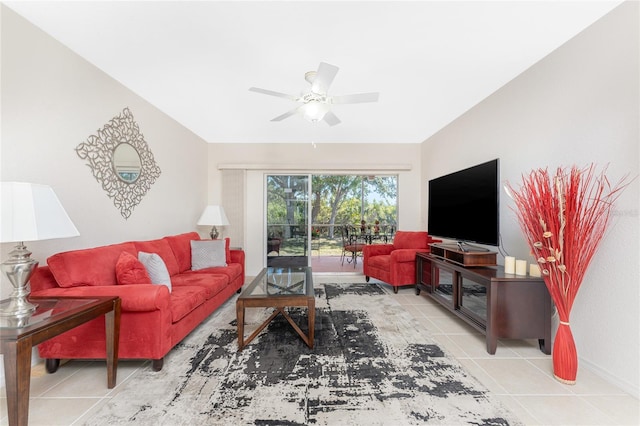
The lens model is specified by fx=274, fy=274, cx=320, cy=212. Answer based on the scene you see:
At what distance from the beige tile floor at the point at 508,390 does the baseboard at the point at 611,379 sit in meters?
0.03

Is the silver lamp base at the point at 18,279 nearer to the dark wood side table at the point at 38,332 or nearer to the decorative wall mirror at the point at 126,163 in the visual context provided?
the dark wood side table at the point at 38,332

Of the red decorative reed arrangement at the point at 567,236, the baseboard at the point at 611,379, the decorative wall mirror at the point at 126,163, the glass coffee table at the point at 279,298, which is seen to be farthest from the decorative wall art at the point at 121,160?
the baseboard at the point at 611,379

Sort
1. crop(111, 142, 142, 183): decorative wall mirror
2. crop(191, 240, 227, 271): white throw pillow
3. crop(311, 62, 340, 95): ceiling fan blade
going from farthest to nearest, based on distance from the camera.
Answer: crop(191, 240, 227, 271): white throw pillow < crop(111, 142, 142, 183): decorative wall mirror < crop(311, 62, 340, 95): ceiling fan blade

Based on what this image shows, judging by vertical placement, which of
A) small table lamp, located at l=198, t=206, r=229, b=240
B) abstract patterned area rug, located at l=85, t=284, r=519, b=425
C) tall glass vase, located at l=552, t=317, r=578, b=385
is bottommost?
abstract patterned area rug, located at l=85, t=284, r=519, b=425

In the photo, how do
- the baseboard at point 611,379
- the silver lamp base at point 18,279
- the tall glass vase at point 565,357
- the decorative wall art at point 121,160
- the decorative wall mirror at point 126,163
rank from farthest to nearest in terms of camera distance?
the decorative wall mirror at point 126,163
the decorative wall art at point 121,160
the tall glass vase at point 565,357
the baseboard at point 611,379
the silver lamp base at point 18,279

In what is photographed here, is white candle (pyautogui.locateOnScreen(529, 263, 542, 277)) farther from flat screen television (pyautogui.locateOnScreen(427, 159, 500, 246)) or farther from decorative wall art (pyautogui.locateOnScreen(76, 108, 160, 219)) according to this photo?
decorative wall art (pyautogui.locateOnScreen(76, 108, 160, 219))

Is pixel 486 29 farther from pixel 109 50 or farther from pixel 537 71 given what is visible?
pixel 109 50

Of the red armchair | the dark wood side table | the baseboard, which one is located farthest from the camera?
the red armchair

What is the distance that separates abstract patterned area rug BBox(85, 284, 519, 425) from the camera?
1.55 m

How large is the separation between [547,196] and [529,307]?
0.97 m

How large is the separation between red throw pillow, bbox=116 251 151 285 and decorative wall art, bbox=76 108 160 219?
2.97ft

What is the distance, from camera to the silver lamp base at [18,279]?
1503 millimetres

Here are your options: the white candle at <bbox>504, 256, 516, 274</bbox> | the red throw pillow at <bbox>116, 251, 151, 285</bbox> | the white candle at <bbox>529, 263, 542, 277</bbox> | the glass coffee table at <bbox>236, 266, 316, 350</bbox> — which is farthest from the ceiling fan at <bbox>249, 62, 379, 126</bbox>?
the white candle at <bbox>529, 263, 542, 277</bbox>

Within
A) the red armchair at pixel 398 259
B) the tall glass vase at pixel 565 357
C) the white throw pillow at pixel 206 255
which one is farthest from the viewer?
the red armchair at pixel 398 259
